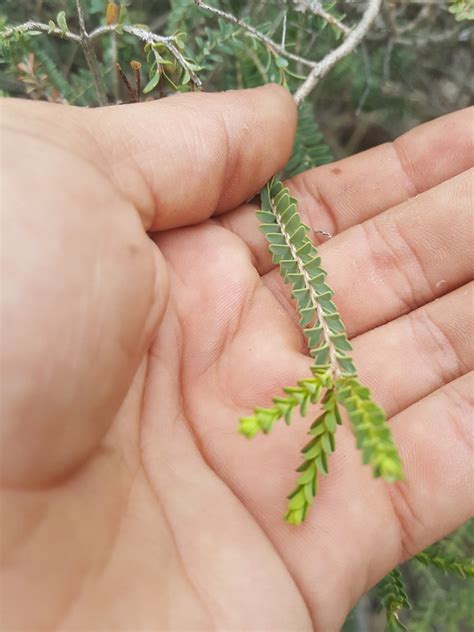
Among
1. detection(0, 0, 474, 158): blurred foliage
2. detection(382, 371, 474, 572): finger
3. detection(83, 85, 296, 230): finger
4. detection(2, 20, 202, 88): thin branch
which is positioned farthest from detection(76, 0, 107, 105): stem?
detection(382, 371, 474, 572): finger

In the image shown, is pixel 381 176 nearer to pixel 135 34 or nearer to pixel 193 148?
pixel 193 148

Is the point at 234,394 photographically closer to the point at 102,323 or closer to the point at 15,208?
the point at 102,323

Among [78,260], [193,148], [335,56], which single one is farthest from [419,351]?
[78,260]

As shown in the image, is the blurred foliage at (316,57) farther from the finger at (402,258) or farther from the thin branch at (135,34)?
the finger at (402,258)

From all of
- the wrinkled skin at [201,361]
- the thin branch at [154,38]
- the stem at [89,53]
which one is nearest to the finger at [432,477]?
the wrinkled skin at [201,361]

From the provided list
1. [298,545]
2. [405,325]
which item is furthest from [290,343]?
[298,545]
